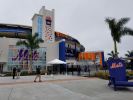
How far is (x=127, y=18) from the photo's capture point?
972 inches

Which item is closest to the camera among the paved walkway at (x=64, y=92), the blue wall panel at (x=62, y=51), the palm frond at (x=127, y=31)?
the paved walkway at (x=64, y=92)

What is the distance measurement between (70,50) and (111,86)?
51858mm

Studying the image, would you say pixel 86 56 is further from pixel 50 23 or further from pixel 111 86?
pixel 111 86

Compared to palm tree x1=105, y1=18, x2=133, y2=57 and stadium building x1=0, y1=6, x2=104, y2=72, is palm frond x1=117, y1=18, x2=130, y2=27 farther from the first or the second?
stadium building x1=0, y1=6, x2=104, y2=72

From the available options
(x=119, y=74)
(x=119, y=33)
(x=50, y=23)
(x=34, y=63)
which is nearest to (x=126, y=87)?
(x=119, y=74)

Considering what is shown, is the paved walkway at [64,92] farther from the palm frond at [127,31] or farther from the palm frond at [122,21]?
the palm frond at [122,21]

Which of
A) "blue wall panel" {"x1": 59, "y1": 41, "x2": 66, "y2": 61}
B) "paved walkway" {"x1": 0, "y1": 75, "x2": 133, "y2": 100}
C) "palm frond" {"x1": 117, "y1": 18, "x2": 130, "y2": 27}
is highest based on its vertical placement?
"palm frond" {"x1": 117, "y1": 18, "x2": 130, "y2": 27}

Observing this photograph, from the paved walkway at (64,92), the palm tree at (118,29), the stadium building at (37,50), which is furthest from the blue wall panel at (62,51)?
the paved walkway at (64,92)

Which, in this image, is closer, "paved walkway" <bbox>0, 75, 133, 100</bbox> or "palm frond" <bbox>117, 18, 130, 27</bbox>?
"paved walkway" <bbox>0, 75, 133, 100</bbox>

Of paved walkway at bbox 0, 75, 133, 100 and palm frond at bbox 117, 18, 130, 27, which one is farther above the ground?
palm frond at bbox 117, 18, 130, 27

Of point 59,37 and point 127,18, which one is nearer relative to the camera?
point 127,18

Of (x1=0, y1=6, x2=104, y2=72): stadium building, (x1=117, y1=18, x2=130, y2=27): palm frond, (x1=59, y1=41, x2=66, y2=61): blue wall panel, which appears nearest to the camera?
(x1=117, y1=18, x2=130, y2=27): palm frond

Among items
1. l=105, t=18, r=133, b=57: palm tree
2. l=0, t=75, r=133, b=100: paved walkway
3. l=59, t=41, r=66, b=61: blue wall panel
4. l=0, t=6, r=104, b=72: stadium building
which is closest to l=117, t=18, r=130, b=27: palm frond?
l=105, t=18, r=133, b=57: palm tree

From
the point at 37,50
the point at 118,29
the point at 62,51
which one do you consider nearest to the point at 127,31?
the point at 118,29
